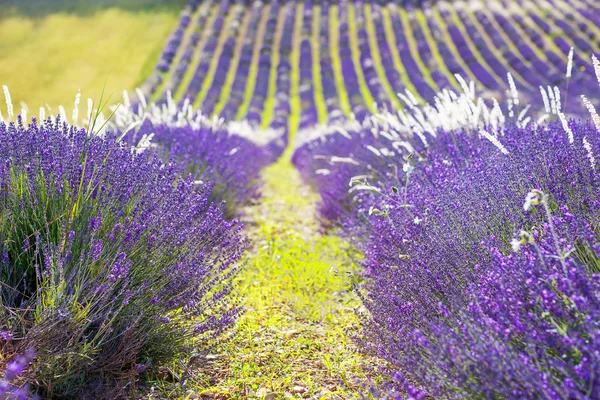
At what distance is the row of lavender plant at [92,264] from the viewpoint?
186cm

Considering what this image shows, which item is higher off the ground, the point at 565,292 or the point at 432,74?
the point at 565,292

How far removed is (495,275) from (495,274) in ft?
0.08

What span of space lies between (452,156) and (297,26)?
32.8 metres

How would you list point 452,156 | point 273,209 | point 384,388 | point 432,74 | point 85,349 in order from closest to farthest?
1. point 85,349
2. point 384,388
3. point 452,156
4. point 273,209
5. point 432,74

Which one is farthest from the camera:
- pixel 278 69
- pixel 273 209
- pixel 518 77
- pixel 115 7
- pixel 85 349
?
pixel 115 7

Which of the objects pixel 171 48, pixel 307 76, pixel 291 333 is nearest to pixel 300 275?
pixel 291 333

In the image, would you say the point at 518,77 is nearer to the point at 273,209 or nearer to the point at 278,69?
the point at 278,69

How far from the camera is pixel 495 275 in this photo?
1779 millimetres

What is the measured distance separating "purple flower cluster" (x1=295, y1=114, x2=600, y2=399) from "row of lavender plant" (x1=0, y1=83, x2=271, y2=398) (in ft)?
2.79

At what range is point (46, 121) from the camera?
2.66m

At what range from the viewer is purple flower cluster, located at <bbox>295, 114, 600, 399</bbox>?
→ 4.86 ft

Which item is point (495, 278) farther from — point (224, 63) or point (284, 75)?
point (224, 63)

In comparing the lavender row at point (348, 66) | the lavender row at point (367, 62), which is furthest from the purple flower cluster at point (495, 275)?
the lavender row at point (367, 62)

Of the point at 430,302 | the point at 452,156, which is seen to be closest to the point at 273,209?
the point at 452,156
